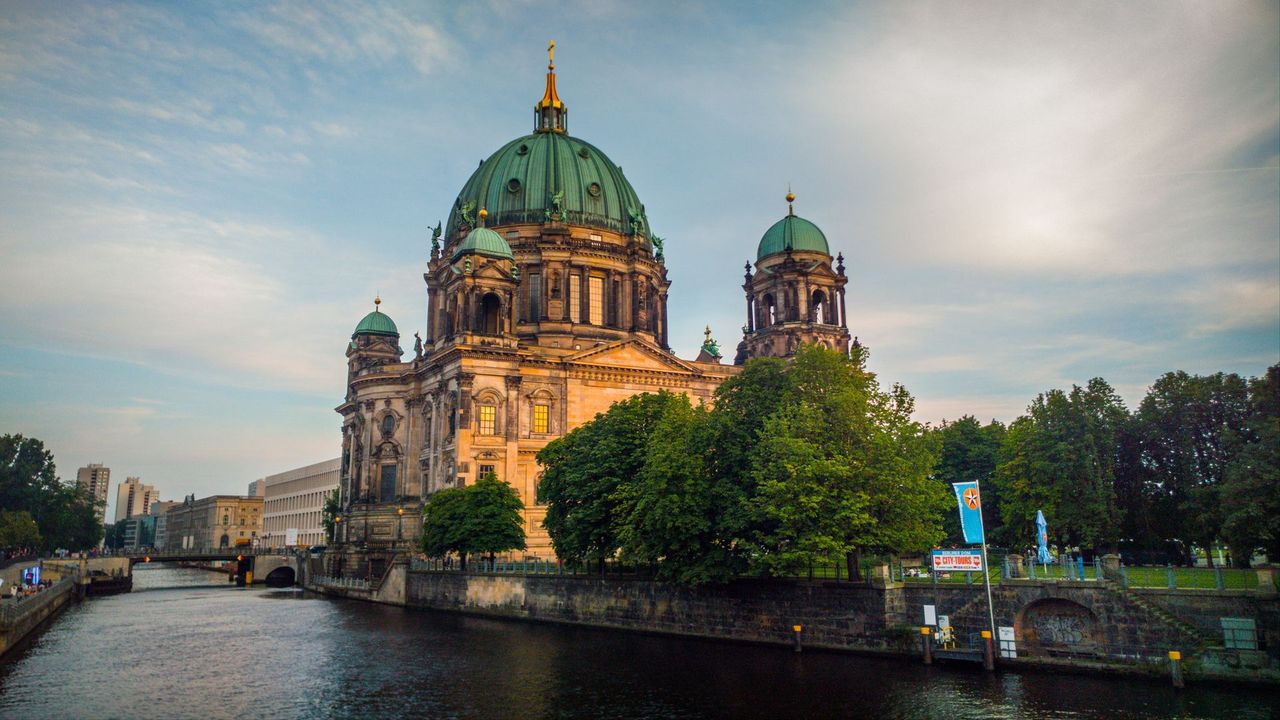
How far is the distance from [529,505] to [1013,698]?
5416 centimetres

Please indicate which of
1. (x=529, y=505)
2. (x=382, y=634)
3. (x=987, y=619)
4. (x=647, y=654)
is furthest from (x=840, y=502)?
(x=529, y=505)

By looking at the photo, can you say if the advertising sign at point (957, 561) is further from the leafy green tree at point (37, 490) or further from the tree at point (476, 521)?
the leafy green tree at point (37, 490)

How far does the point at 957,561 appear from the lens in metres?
41.8

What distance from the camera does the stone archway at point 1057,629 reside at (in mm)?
37125

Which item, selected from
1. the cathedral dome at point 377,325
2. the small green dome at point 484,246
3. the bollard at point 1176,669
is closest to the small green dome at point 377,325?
the cathedral dome at point 377,325

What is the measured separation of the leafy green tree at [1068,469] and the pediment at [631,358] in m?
35.1

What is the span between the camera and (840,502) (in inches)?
1759

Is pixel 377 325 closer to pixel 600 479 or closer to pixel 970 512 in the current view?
pixel 600 479

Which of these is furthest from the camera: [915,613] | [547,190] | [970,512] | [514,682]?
[547,190]

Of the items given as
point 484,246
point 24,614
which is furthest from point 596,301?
point 24,614

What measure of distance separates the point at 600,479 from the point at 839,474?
1948 centimetres

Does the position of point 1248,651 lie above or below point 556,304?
below

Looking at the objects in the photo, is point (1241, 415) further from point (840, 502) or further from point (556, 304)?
point (556, 304)

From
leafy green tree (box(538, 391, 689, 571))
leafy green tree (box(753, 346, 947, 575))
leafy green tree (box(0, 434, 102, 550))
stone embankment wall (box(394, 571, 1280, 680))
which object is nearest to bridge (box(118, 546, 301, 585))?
leafy green tree (box(0, 434, 102, 550))
